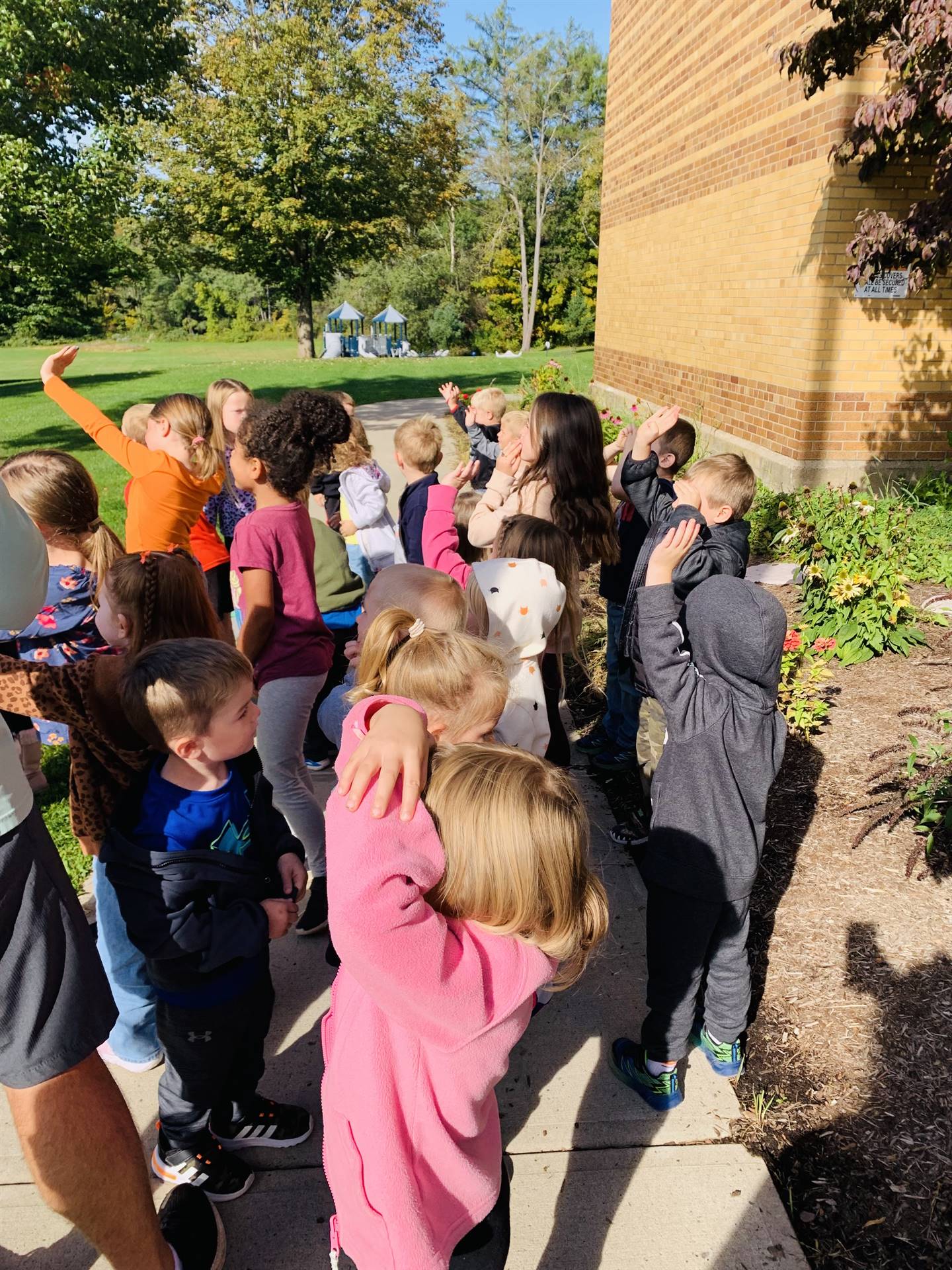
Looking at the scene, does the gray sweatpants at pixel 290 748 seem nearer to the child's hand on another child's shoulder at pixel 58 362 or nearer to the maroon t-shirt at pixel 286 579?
the maroon t-shirt at pixel 286 579

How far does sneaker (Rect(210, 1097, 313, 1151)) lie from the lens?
2.27 metres

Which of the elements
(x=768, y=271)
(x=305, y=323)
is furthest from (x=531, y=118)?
(x=768, y=271)

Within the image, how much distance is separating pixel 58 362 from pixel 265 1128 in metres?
3.51

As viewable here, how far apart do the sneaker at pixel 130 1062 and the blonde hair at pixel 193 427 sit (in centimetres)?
259

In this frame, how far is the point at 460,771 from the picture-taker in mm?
1394

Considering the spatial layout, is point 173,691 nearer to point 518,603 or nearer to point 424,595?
point 424,595

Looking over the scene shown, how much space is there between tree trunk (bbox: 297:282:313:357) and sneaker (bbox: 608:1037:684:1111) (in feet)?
106

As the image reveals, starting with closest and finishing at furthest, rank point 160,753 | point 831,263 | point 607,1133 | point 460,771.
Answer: point 460,771 < point 160,753 < point 607,1133 < point 831,263

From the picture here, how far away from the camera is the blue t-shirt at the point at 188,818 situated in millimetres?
1930

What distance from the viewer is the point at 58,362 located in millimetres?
4070

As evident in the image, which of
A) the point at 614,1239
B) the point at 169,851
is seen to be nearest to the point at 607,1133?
the point at 614,1239

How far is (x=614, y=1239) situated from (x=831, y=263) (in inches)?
289

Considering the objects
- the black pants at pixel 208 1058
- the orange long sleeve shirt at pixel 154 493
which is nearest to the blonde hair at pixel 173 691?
the black pants at pixel 208 1058

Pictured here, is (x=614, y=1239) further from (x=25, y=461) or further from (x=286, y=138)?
(x=286, y=138)
